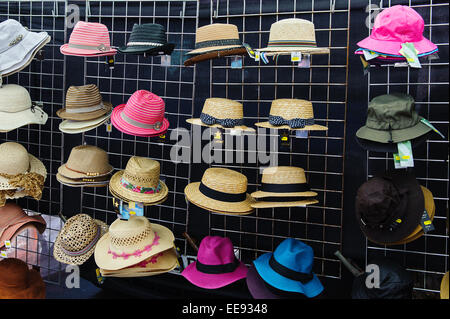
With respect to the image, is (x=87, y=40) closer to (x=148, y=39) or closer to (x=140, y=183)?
(x=148, y=39)

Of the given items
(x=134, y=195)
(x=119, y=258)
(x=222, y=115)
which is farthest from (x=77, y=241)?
(x=222, y=115)

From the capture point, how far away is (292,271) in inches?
114

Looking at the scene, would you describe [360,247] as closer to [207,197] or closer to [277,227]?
[277,227]

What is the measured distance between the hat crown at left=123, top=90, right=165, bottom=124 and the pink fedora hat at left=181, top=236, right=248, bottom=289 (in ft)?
3.40

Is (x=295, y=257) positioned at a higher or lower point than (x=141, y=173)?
lower

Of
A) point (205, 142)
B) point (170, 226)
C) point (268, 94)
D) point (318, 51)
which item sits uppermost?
point (318, 51)

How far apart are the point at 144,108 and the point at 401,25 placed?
1.81m

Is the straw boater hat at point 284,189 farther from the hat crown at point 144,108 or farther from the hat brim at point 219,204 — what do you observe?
the hat crown at point 144,108

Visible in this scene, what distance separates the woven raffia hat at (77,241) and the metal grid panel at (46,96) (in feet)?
2.25

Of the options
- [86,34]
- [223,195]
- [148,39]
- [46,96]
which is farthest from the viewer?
[46,96]

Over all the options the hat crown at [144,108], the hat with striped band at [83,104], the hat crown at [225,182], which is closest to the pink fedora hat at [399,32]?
the hat crown at [225,182]

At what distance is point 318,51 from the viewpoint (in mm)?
2803

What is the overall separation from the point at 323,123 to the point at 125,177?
5.55 feet
